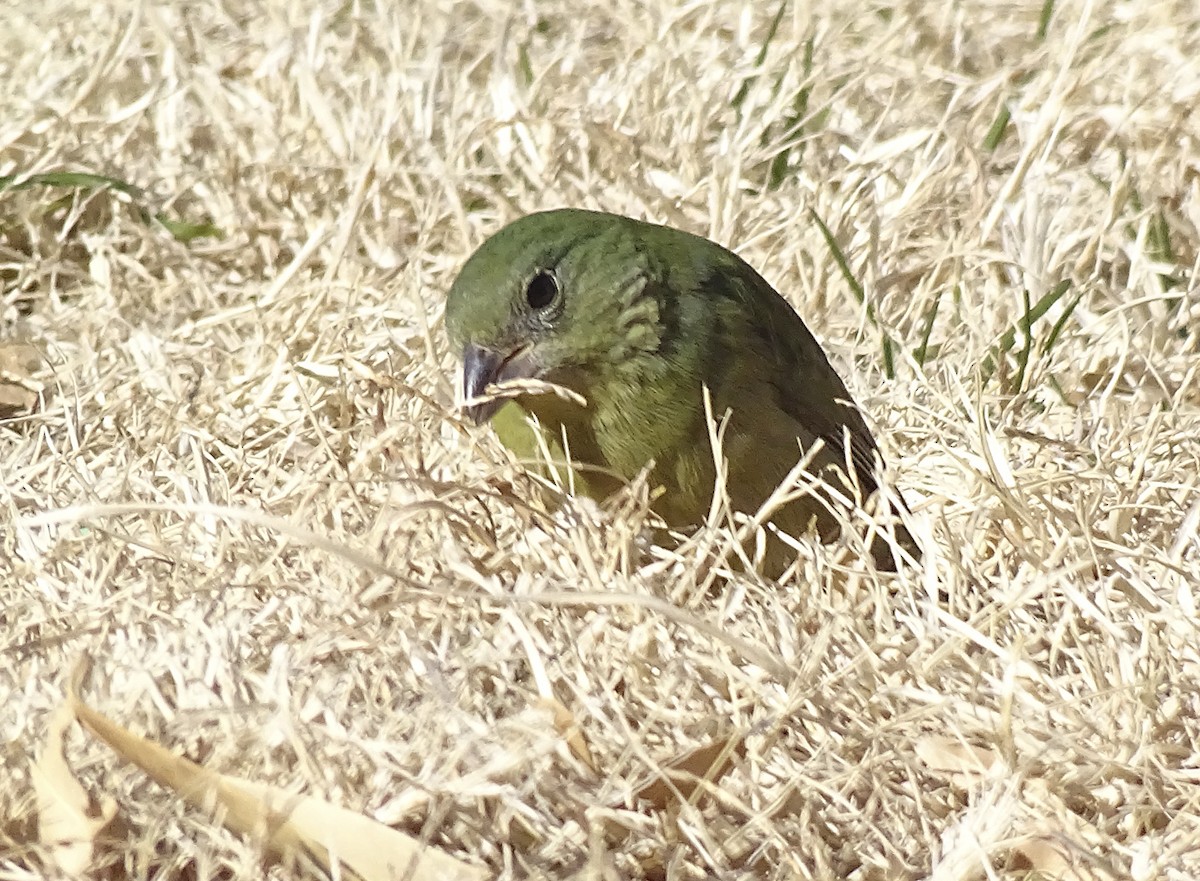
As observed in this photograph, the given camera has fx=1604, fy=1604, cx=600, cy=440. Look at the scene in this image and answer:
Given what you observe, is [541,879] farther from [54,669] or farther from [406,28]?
[406,28]

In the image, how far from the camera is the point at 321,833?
76.6 inches

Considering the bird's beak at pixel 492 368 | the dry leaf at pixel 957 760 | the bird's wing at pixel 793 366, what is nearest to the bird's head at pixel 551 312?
the bird's beak at pixel 492 368

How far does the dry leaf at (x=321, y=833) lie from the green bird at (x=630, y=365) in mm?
950

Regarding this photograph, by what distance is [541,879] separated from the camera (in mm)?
1944

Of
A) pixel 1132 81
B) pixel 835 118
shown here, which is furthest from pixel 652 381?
pixel 1132 81

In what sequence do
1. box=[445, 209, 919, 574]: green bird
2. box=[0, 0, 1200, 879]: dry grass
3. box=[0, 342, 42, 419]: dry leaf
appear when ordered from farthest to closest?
box=[0, 342, 42, 419]: dry leaf
box=[445, 209, 919, 574]: green bird
box=[0, 0, 1200, 879]: dry grass

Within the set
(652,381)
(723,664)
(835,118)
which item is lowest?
(723,664)

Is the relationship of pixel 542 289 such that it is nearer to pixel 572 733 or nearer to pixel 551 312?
pixel 551 312

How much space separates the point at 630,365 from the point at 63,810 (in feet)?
4.19

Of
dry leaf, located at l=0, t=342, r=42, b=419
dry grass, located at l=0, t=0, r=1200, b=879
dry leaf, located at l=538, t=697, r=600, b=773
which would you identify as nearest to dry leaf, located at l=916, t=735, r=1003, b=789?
dry grass, located at l=0, t=0, r=1200, b=879

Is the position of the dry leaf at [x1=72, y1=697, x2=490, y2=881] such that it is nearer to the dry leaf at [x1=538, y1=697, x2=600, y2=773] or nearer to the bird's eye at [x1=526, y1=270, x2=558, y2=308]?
the dry leaf at [x1=538, y1=697, x2=600, y2=773]

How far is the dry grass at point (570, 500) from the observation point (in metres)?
2.08

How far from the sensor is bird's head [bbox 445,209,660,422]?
9.37 feet

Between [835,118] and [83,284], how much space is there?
1965 millimetres
